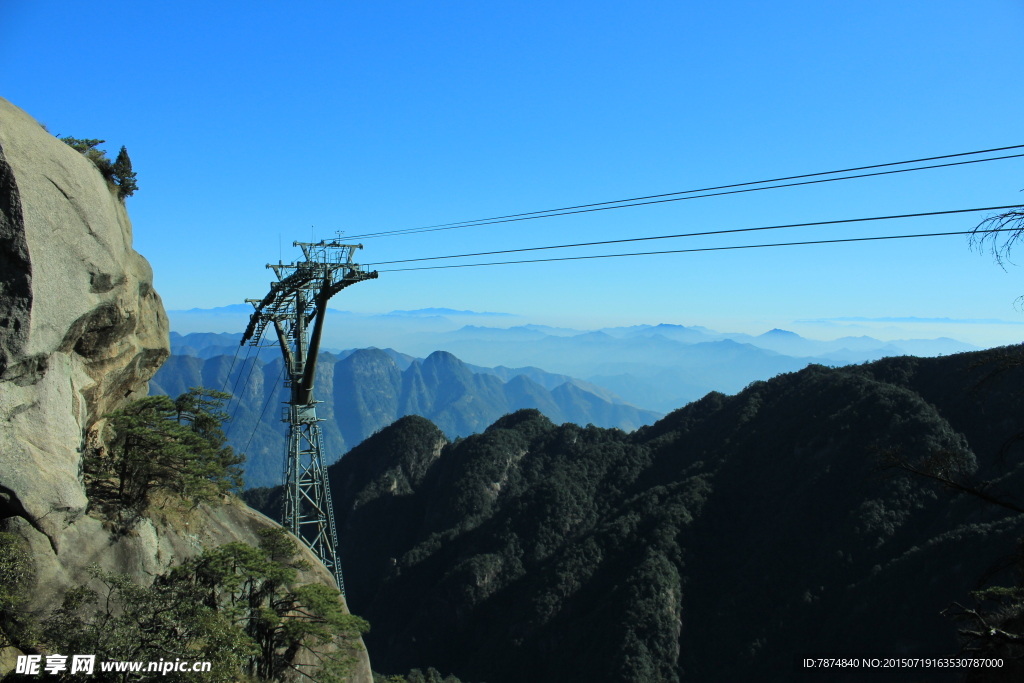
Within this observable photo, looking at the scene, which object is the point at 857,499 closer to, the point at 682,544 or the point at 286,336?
the point at 682,544

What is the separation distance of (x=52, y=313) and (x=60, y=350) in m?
1.03

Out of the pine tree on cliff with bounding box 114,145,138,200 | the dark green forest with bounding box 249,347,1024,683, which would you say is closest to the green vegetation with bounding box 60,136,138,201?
the pine tree on cliff with bounding box 114,145,138,200

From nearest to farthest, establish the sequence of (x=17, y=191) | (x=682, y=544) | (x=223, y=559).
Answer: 1. (x=17, y=191)
2. (x=223, y=559)
3. (x=682, y=544)

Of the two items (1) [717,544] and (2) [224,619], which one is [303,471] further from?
(1) [717,544]

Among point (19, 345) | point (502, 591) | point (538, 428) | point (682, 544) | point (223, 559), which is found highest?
point (19, 345)

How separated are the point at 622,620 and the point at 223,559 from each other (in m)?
35.4

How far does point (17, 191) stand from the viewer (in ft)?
34.4

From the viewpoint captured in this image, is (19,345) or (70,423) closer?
(19,345)

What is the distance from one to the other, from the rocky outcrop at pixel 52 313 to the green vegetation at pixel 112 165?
4.23 ft

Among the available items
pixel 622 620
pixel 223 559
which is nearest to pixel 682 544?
pixel 622 620

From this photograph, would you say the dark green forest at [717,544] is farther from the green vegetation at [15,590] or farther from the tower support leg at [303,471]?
the green vegetation at [15,590]

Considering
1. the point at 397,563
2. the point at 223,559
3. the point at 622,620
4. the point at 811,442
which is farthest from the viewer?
the point at 397,563

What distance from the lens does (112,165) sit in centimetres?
1562

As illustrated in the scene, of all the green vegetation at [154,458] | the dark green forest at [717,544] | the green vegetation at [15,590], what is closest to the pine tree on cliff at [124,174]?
the green vegetation at [154,458]
